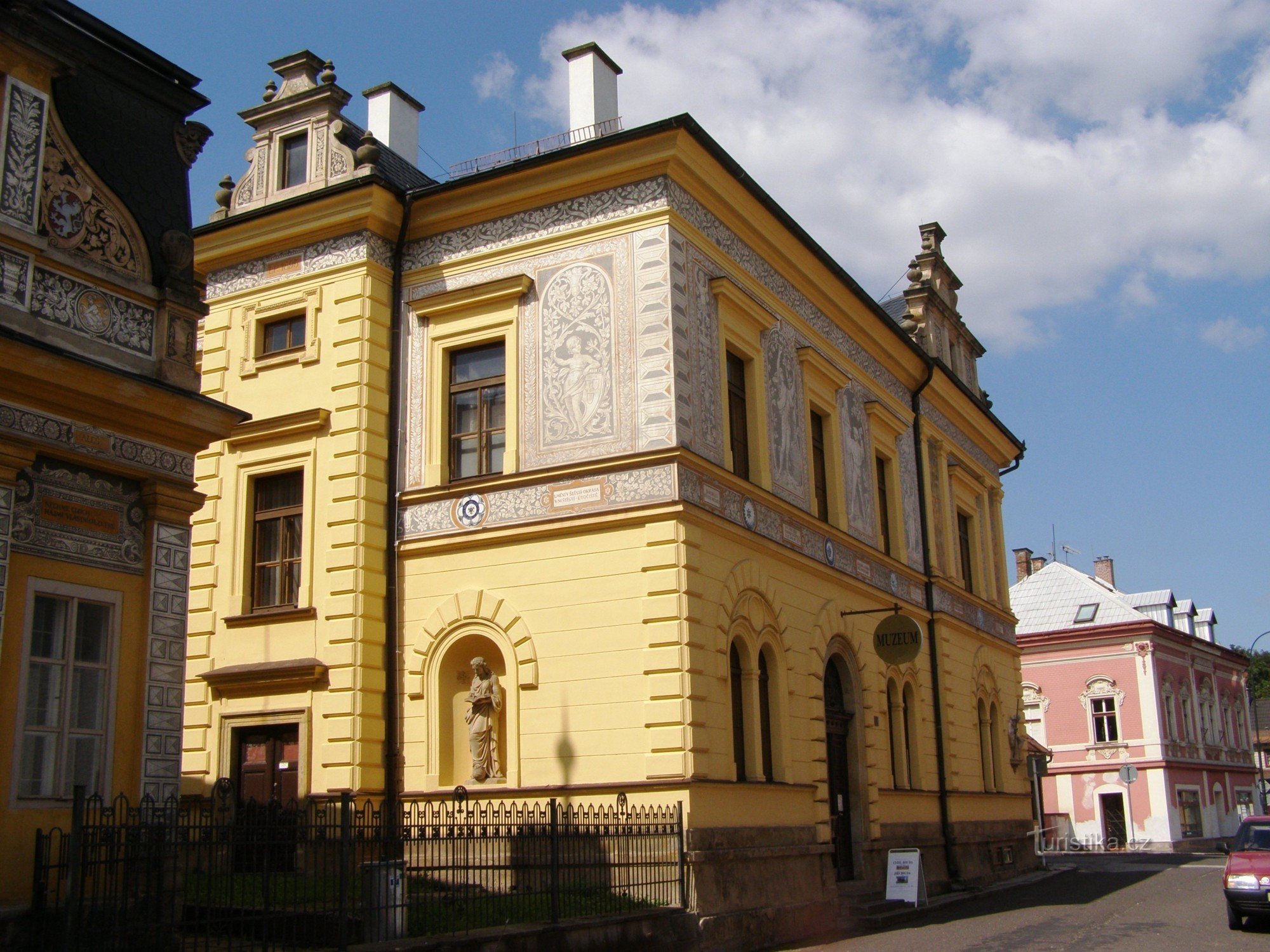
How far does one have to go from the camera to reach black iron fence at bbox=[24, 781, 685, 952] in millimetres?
10633

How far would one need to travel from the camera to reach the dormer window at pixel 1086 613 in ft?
183

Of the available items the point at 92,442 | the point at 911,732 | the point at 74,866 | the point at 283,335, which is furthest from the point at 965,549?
the point at 74,866

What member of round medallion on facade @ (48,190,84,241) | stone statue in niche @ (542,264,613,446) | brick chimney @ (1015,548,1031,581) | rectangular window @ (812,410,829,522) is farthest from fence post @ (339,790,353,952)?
brick chimney @ (1015,548,1031,581)

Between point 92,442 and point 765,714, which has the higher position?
point 92,442

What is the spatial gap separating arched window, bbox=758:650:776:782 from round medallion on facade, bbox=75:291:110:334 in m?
11.2

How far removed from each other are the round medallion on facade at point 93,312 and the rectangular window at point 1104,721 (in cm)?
4904

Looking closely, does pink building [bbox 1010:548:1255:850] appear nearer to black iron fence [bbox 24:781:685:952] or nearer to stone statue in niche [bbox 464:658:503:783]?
stone statue in niche [bbox 464:658:503:783]

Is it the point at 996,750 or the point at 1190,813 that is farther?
the point at 1190,813

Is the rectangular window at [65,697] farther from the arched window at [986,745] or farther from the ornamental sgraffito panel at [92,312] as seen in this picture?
the arched window at [986,745]

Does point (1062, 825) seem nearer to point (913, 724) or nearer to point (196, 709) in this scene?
point (913, 724)

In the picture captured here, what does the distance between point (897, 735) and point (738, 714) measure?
773 centimetres

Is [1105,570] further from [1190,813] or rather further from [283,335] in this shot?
[283,335]

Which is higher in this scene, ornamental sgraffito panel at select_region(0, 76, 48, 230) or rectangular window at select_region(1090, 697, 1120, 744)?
ornamental sgraffito panel at select_region(0, 76, 48, 230)

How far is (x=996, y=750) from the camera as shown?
3284 cm
